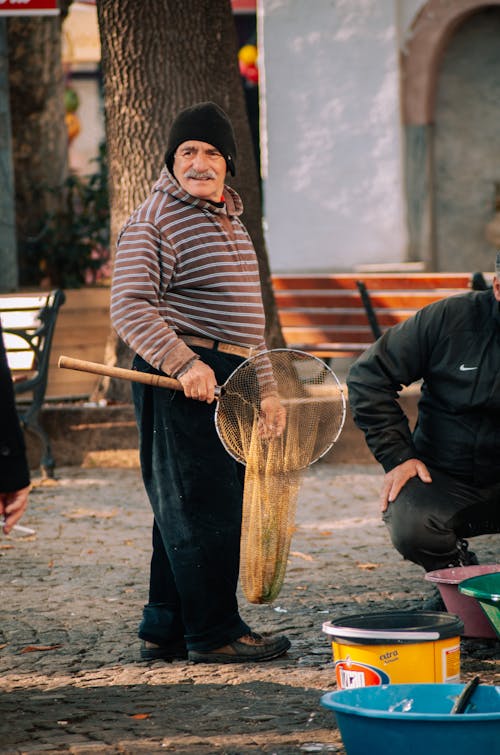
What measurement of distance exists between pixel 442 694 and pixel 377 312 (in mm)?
6745

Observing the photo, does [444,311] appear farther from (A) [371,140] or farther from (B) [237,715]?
(A) [371,140]

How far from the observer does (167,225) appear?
486 centimetres

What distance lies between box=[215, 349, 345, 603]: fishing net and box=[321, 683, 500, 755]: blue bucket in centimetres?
130

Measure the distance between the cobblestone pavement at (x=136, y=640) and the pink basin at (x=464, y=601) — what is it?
0.06 m

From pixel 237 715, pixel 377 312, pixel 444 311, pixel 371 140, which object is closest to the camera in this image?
pixel 237 715

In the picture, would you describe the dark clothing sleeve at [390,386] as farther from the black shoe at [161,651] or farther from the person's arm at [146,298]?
the black shoe at [161,651]

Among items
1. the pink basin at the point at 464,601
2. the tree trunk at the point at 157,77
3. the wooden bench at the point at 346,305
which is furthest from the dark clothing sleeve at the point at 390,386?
the wooden bench at the point at 346,305

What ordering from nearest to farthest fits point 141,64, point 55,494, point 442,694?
1. point 442,694
2. point 55,494
3. point 141,64

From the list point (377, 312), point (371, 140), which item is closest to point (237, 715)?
point (377, 312)

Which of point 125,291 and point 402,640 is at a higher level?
point 125,291

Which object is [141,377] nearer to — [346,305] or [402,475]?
[402,475]

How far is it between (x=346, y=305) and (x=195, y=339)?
587 centimetres

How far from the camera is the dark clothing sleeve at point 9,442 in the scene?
3504 millimetres

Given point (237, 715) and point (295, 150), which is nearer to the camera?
point (237, 715)
